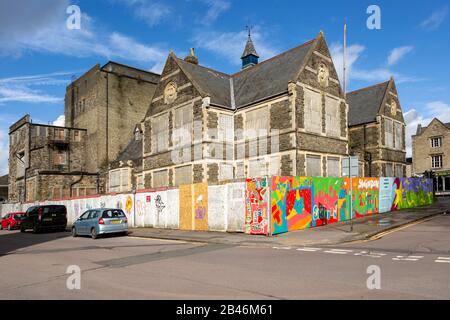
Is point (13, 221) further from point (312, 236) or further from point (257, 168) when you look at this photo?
point (312, 236)

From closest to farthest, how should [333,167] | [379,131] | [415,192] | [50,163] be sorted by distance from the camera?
[333,167] → [415,192] → [379,131] → [50,163]

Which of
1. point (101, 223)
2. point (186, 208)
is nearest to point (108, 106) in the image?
point (186, 208)

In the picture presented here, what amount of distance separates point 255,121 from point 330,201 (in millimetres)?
9929

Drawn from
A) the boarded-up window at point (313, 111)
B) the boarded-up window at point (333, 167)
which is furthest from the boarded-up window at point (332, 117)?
the boarded-up window at point (333, 167)

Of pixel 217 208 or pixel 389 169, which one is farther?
pixel 389 169

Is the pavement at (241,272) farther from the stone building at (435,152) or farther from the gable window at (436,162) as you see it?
the gable window at (436,162)

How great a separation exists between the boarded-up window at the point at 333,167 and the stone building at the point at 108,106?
27.6m

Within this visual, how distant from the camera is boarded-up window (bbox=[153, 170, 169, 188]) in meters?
30.3

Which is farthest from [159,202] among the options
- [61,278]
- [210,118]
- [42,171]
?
[42,171]

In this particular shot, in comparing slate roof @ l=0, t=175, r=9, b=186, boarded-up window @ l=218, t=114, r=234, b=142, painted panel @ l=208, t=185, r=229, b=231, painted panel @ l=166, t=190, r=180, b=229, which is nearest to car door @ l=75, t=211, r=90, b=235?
painted panel @ l=166, t=190, r=180, b=229

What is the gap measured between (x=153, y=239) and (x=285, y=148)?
451 inches

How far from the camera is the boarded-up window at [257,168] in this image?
2641 cm

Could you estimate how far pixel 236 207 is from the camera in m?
17.8

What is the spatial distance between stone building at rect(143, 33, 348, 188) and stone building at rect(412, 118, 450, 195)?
3020 centimetres
